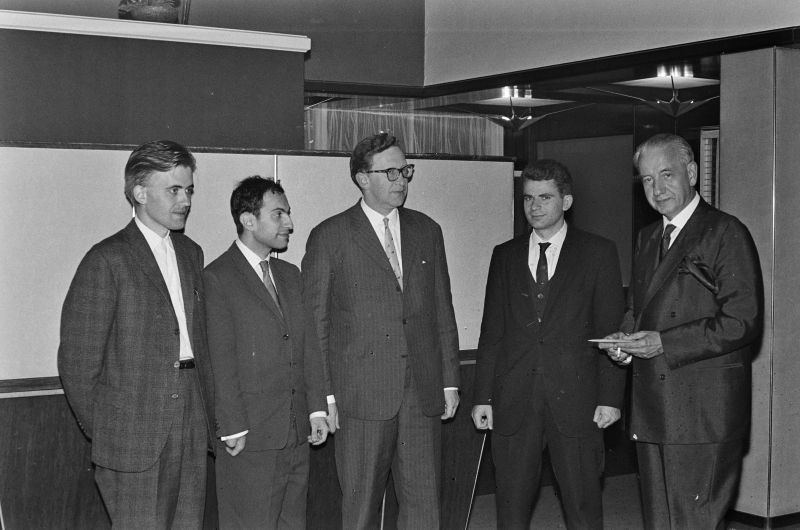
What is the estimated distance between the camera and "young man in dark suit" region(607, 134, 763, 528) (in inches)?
148

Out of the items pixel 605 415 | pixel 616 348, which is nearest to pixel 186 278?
pixel 616 348

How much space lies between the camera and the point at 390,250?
14.0ft

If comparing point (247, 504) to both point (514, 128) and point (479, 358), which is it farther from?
point (514, 128)

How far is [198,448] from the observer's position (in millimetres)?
3727

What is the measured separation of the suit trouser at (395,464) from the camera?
13.5 ft

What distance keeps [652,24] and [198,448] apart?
11.8 ft

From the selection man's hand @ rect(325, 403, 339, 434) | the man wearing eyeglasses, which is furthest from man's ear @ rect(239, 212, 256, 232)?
man's hand @ rect(325, 403, 339, 434)

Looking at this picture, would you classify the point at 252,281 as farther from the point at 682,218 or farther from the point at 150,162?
the point at 682,218

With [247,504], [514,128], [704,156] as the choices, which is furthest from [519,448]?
[514,128]

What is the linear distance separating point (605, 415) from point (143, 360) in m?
1.83

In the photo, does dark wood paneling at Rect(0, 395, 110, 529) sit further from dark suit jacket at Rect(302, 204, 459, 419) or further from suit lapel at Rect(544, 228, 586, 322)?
suit lapel at Rect(544, 228, 586, 322)

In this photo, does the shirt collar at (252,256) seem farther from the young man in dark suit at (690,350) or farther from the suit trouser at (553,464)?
the young man in dark suit at (690,350)

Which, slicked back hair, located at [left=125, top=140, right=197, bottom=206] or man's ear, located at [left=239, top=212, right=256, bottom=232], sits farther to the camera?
man's ear, located at [left=239, top=212, right=256, bottom=232]

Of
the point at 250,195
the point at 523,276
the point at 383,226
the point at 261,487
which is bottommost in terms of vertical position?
the point at 261,487
